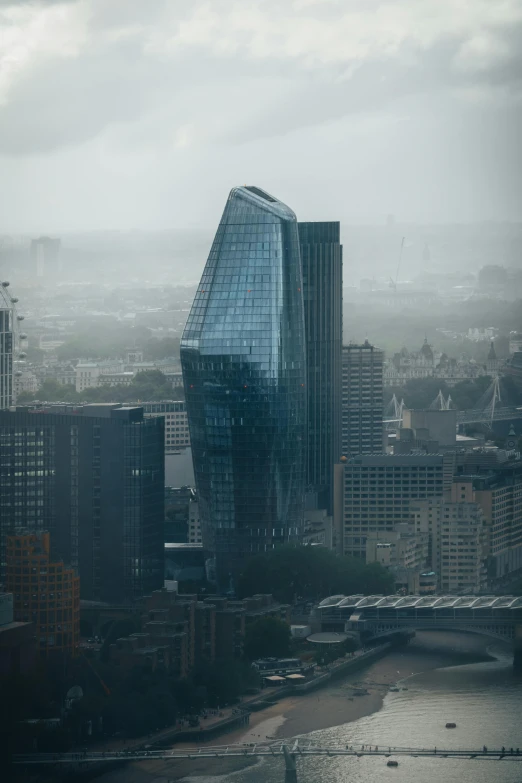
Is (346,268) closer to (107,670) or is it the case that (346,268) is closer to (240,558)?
(240,558)

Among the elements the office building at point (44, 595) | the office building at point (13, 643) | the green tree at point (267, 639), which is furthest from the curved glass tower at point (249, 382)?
the office building at point (13, 643)

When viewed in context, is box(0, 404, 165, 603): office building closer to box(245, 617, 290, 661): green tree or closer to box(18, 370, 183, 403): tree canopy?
box(245, 617, 290, 661): green tree

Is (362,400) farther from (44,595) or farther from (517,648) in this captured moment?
(44,595)

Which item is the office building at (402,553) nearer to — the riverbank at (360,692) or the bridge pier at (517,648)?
the riverbank at (360,692)

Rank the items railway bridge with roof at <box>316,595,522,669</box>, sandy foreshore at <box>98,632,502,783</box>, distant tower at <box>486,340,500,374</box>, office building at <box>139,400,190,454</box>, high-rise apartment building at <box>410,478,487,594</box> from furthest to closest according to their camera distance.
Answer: distant tower at <box>486,340,500,374</box> < office building at <box>139,400,190,454</box> < high-rise apartment building at <box>410,478,487,594</box> < railway bridge with roof at <box>316,595,522,669</box> < sandy foreshore at <box>98,632,502,783</box>

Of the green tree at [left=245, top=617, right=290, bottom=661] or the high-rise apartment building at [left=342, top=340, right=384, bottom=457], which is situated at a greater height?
the high-rise apartment building at [left=342, top=340, right=384, bottom=457]

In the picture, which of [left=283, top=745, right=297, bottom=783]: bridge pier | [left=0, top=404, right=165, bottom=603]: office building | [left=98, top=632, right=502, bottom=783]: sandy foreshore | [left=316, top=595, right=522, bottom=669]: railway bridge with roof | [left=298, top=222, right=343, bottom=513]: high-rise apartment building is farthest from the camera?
[left=298, top=222, right=343, bottom=513]: high-rise apartment building

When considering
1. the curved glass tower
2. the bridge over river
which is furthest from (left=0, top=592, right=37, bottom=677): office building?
the curved glass tower

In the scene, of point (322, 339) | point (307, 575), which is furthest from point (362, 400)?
point (307, 575)
